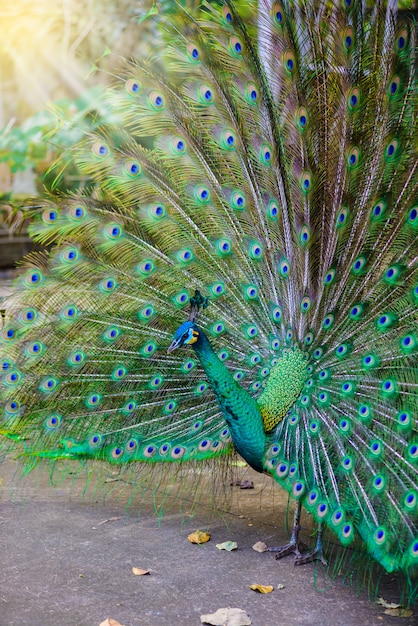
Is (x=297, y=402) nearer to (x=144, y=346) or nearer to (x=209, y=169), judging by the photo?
(x=144, y=346)

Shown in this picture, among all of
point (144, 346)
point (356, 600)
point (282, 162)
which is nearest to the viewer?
point (356, 600)

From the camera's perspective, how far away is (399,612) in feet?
9.59

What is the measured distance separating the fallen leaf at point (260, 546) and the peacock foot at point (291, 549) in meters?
0.03

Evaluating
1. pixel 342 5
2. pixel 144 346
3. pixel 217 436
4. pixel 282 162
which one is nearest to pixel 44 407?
pixel 144 346

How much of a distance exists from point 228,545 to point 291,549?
303mm

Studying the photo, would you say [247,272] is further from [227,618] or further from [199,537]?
[227,618]

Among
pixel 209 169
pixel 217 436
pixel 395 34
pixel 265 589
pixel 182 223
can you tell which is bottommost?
pixel 265 589

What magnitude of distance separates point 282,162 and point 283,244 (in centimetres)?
39

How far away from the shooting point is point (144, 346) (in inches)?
148

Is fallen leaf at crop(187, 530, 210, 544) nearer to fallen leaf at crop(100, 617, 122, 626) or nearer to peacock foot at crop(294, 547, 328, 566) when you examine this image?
peacock foot at crop(294, 547, 328, 566)

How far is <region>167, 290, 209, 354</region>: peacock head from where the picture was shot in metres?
3.17

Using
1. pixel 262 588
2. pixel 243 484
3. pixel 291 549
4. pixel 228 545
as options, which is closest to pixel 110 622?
pixel 262 588

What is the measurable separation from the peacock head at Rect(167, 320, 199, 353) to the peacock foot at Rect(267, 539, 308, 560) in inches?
43.0

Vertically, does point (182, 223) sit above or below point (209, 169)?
below
